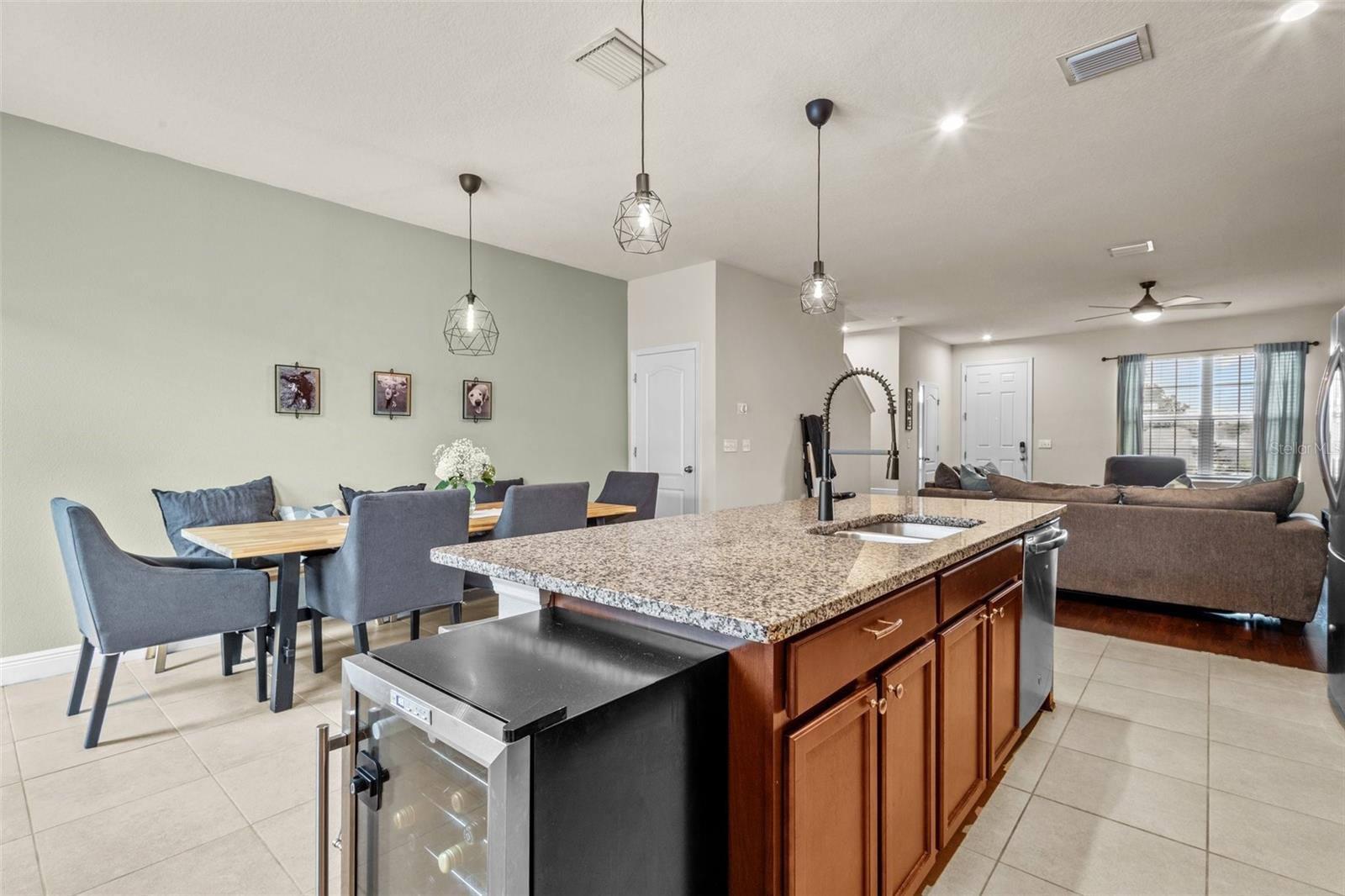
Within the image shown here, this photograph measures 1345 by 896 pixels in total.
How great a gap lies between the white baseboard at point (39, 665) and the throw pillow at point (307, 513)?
77cm

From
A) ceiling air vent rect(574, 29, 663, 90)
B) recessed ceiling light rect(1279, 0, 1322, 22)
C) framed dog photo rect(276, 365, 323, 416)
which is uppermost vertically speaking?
ceiling air vent rect(574, 29, 663, 90)

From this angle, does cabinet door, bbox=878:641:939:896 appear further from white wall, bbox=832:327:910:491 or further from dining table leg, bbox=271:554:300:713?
white wall, bbox=832:327:910:491

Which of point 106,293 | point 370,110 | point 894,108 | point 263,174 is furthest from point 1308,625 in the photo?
point 106,293

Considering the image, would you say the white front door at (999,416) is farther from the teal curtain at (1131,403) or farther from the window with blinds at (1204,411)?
the window with blinds at (1204,411)

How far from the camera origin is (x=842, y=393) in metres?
7.34

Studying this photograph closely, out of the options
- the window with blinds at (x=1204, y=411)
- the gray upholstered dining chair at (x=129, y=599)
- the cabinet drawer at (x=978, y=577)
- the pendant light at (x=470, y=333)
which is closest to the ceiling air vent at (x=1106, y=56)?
the cabinet drawer at (x=978, y=577)

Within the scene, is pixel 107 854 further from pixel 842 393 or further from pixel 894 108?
pixel 842 393

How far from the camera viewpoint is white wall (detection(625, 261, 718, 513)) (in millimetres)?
5301

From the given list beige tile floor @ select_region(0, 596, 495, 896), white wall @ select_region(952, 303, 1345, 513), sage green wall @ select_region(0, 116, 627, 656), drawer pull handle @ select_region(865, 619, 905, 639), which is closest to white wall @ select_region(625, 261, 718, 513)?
sage green wall @ select_region(0, 116, 627, 656)

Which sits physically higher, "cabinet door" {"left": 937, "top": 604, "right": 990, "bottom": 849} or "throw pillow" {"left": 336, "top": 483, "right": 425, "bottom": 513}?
"throw pillow" {"left": 336, "top": 483, "right": 425, "bottom": 513}

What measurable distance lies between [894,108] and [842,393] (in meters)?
4.63

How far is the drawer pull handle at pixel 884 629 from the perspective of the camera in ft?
4.05

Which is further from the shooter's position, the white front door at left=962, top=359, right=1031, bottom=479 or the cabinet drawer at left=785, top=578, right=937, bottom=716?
the white front door at left=962, top=359, right=1031, bottom=479

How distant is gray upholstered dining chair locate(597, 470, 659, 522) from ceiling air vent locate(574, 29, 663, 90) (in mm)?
2425
